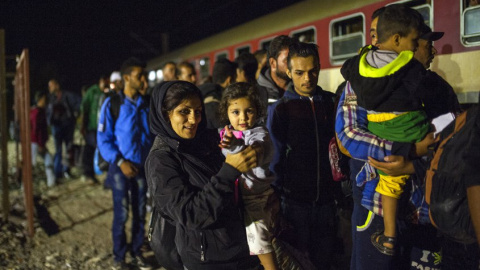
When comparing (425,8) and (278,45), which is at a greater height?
(425,8)

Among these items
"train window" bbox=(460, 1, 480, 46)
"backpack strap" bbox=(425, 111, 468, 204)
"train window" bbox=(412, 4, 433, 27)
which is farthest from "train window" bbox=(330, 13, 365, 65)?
"backpack strap" bbox=(425, 111, 468, 204)

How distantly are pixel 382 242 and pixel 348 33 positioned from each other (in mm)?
3991

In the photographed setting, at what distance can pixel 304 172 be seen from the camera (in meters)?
2.72

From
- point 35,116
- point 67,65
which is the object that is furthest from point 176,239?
point 67,65

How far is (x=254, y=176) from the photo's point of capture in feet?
7.30

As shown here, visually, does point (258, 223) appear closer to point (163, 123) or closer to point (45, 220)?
point (163, 123)

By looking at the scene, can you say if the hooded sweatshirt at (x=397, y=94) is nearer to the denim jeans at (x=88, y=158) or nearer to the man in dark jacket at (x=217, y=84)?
the man in dark jacket at (x=217, y=84)

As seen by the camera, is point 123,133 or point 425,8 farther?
point 425,8

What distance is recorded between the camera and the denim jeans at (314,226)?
107 inches

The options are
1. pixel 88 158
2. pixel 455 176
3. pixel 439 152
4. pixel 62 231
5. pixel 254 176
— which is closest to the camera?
pixel 455 176

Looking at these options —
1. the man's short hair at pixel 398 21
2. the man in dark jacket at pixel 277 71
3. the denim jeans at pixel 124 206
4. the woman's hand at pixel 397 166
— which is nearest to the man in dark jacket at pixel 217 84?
the man in dark jacket at pixel 277 71

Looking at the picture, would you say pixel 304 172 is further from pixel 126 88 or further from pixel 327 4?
pixel 327 4

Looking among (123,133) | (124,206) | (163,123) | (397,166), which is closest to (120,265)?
(124,206)

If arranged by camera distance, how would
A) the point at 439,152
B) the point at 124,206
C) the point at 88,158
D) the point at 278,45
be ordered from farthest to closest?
the point at 88,158 → the point at 124,206 → the point at 278,45 → the point at 439,152
